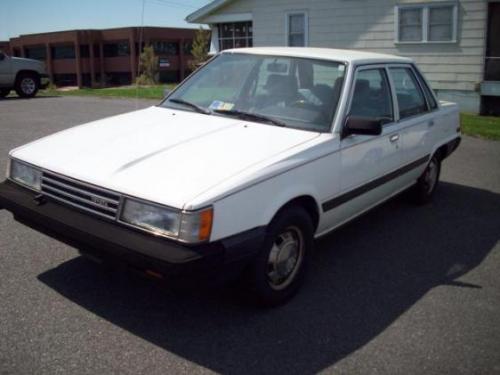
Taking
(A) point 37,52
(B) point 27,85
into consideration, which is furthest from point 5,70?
(A) point 37,52

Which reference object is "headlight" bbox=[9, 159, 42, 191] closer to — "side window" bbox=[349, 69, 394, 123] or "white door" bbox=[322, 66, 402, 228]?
"white door" bbox=[322, 66, 402, 228]

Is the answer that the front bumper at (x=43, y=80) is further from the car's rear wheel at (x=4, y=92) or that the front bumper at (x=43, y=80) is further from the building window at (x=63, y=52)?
the building window at (x=63, y=52)

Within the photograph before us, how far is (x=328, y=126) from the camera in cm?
403

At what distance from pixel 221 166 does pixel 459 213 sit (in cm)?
364

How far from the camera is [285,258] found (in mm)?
3674

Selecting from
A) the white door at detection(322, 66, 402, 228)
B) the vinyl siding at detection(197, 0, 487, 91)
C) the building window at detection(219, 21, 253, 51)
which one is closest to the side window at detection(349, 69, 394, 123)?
the white door at detection(322, 66, 402, 228)

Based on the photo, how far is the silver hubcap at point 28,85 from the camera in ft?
60.5

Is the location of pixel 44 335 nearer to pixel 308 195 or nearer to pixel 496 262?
pixel 308 195

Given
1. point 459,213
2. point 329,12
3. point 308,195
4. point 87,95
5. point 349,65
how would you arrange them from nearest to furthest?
point 308,195 < point 349,65 < point 459,213 < point 329,12 < point 87,95

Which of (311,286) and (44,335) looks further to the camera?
(311,286)

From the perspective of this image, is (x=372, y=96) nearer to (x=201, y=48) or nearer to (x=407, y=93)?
(x=407, y=93)

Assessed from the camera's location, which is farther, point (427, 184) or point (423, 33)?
point (423, 33)

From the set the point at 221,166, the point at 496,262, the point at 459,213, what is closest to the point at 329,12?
the point at 459,213

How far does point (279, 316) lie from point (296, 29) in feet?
49.0
